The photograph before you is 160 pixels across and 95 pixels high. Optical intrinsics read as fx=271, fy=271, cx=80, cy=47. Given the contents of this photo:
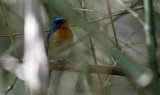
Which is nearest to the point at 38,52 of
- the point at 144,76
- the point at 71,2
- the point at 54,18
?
the point at 144,76

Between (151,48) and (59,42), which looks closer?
(151,48)

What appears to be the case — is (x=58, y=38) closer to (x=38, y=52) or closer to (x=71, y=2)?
(x=71, y=2)

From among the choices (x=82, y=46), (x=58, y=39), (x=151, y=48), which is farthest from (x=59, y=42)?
(x=151, y=48)

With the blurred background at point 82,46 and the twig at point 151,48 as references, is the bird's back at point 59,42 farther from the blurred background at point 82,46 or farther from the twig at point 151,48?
the twig at point 151,48

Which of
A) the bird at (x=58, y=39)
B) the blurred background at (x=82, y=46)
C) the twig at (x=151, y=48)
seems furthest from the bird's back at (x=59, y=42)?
the twig at (x=151, y=48)

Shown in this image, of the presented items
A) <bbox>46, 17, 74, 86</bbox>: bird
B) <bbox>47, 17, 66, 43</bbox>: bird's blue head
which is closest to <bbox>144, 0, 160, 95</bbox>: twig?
<bbox>46, 17, 74, 86</bbox>: bird

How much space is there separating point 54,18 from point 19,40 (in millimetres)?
528

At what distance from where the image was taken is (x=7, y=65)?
2.39 meters

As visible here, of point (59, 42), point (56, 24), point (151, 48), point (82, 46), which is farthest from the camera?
point (56, 24)

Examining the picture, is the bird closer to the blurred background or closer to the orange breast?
the orange breast

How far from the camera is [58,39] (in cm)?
336

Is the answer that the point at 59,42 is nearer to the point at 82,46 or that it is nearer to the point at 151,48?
the point at 82,46

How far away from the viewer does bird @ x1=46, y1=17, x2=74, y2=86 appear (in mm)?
3301

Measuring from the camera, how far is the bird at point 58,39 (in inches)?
130
